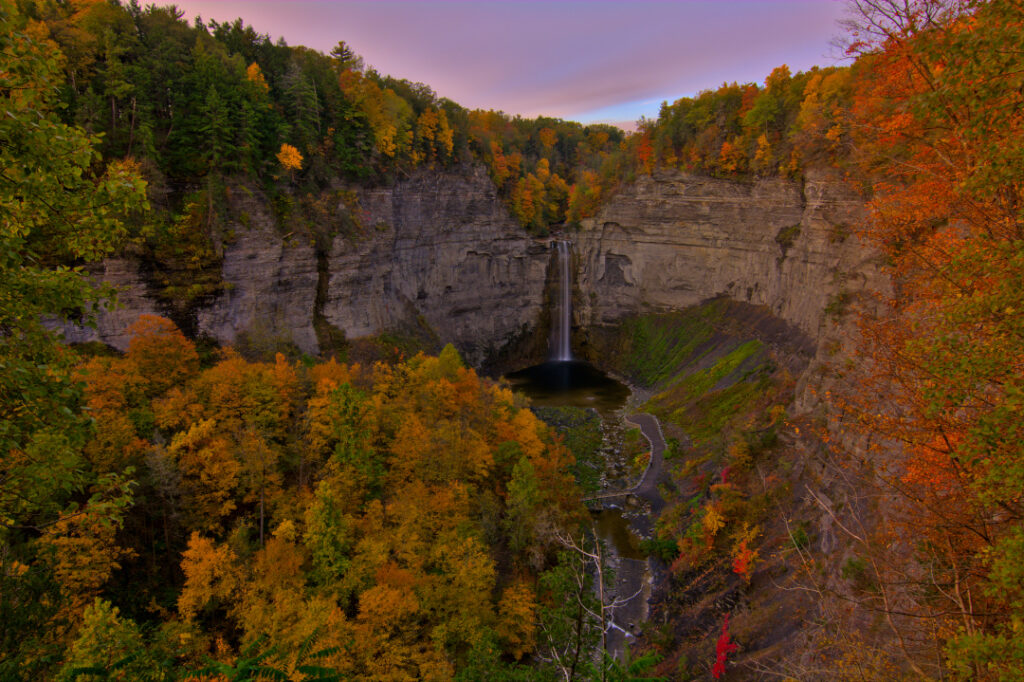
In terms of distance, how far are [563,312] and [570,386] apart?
47.6ft

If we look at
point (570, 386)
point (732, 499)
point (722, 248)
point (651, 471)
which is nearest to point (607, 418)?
point (570, 386)

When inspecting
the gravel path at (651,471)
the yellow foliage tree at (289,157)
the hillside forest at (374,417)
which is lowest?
the gravel path at (651,471)

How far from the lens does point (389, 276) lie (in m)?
51.4

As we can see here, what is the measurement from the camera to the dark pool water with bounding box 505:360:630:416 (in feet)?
177

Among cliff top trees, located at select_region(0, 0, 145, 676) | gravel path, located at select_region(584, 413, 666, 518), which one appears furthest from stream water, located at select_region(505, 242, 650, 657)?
cliff top trees, located at select_region(0, 0, 145, 676)

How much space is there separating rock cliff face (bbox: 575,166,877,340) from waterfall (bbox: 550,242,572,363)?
5.64ft

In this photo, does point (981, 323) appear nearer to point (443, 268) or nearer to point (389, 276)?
point (389, 276)

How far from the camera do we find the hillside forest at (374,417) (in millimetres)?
5160

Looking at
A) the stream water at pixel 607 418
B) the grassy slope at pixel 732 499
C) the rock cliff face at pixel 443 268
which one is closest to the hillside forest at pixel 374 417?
the grassy slope at pixel 732 499

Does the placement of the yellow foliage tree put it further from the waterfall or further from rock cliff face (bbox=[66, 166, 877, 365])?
the waterfall

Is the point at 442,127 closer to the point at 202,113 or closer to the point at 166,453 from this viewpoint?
the point at 202,113

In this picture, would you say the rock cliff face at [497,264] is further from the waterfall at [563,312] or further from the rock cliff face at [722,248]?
the waterfall at [563,312]

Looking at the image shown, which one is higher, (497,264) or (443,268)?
(497,264)

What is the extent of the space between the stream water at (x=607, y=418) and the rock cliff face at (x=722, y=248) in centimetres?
326
